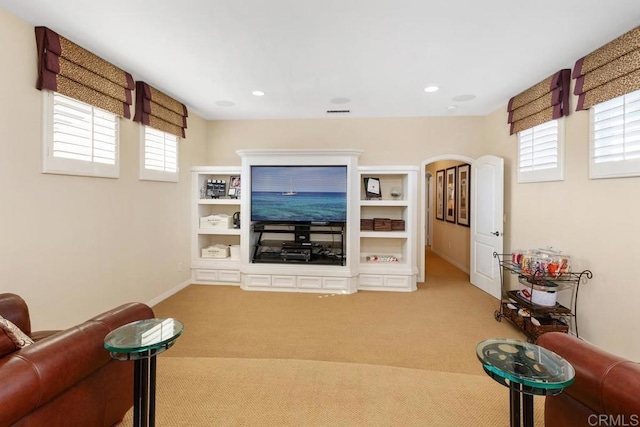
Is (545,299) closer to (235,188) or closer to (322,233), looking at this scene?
(322,233)

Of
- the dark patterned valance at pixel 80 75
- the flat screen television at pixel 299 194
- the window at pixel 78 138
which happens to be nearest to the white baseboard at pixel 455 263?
the flat screen television at pixel 299 194

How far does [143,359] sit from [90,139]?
2395 millimetres

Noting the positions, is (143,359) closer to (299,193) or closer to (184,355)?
(184,355)

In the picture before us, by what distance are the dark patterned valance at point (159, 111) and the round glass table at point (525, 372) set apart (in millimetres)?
3963

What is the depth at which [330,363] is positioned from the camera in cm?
242

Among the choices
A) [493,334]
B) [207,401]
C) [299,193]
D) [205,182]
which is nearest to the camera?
[207,401]

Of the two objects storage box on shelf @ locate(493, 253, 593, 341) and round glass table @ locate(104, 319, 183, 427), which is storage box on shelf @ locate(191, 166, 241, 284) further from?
storage box on shelf @ locate(493, 253, 593, 341)

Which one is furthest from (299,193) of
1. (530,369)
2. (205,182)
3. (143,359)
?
(530,369)

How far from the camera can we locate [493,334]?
3.01 metres

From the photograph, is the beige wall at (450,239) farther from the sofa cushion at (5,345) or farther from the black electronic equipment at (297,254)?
the sofa cushion at (5,345)

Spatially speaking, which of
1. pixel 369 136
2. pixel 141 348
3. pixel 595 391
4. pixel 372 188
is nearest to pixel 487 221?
pixel 372 188

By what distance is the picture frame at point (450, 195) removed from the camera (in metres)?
6.03

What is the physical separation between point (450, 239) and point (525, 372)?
18.0 ft

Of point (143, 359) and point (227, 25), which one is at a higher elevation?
point (227, 25)
